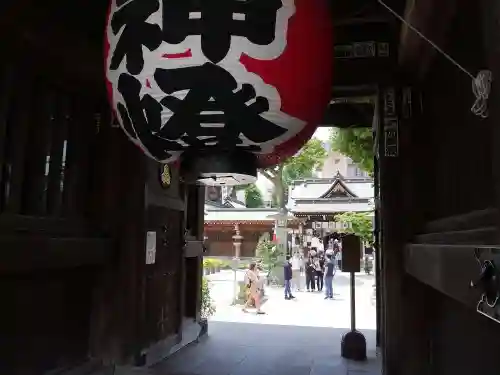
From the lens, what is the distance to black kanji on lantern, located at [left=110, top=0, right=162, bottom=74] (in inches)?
72.7

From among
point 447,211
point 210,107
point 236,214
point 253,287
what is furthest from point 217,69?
point 236,214

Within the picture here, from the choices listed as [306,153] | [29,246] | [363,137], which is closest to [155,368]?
[29,246]

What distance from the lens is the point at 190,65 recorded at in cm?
179

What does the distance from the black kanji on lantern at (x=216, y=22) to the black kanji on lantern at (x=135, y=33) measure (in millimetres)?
78

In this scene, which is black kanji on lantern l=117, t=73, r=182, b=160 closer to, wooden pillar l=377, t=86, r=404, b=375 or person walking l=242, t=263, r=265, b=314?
wooden pillar l=377, t=86, r=404, b=375

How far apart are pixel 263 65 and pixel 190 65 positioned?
0.88ft

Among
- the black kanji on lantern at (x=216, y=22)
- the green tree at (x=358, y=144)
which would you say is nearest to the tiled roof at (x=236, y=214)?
the green tree at (x=358, y=144)

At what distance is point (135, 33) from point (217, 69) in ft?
1.23

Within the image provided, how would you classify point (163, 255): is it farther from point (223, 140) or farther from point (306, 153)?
point (306, 153)

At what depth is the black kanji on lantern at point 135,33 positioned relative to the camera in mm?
1846

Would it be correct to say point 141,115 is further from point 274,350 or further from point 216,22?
point 274,350

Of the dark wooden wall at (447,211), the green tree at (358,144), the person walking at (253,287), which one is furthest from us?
the person walking at (253,287)

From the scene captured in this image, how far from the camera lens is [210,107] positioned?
182cm

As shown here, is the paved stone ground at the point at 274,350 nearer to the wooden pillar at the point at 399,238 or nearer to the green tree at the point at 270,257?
the wooden pillar at the point at 399,238
